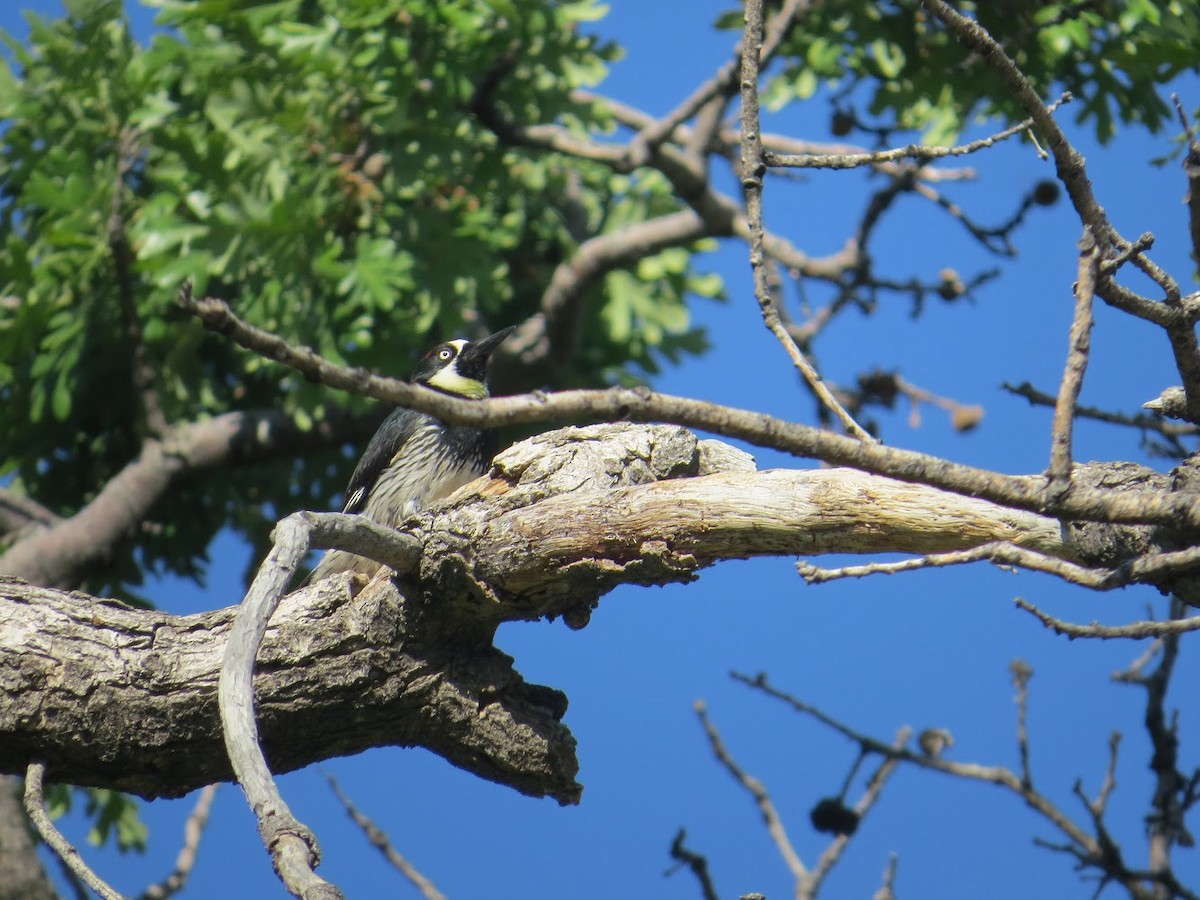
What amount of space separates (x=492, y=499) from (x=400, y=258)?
2597mm

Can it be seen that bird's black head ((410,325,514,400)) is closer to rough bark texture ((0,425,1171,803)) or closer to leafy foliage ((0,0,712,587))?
leafy foliage ((0,0,712,587))

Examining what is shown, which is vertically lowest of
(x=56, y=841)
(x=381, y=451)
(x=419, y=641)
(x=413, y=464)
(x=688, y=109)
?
(x=56, y=841)

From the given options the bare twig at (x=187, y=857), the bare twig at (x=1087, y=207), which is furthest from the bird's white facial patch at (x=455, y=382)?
the bare twig at (x=1087, y=207)

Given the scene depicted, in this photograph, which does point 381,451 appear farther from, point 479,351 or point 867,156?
point 867,156

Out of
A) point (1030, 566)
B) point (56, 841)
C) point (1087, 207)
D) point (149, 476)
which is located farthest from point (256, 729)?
point (149, 476)

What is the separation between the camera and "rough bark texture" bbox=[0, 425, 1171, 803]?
3.18 m

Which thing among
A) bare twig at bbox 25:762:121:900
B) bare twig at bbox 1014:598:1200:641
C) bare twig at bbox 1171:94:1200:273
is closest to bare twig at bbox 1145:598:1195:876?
bare twig at bbox 1171:94:1200:273

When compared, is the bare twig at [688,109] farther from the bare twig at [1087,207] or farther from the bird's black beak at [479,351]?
the bare twig at [1087,207]

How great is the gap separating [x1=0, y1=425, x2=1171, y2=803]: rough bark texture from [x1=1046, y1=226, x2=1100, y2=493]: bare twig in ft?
3.03

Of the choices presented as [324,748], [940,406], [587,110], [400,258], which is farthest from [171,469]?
[940,406]

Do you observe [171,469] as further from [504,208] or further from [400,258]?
[504,208]

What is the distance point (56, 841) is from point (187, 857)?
3616 mm

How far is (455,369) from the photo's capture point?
6.36 meters

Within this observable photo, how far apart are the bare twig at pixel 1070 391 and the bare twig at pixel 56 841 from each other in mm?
1617
